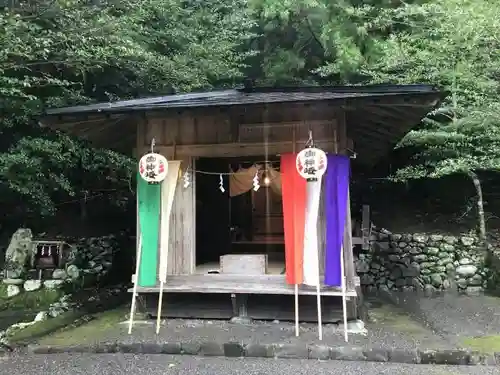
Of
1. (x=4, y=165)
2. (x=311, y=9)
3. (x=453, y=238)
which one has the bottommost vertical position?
(x=453, y=238)

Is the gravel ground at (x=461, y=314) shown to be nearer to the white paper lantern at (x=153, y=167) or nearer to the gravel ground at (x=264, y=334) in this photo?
the gravel ground at (x=264, y=334)

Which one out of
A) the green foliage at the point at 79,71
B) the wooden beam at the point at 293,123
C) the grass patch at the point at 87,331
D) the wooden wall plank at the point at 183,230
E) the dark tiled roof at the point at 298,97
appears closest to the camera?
the dark tiled roof at the point at 298,97

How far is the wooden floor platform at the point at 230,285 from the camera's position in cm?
622

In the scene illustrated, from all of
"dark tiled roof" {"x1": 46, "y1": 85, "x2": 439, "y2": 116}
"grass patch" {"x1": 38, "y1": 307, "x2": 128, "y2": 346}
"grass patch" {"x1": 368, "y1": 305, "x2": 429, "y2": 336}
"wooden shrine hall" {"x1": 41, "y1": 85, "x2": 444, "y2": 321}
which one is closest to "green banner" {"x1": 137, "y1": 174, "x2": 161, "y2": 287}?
"wooden shrine hall" {"x1": 41, "y1": 85, "x2": 444, "y2": 321}

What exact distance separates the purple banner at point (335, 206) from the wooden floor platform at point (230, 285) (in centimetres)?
43

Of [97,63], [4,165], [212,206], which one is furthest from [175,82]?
[4,165]

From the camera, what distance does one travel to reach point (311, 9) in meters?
12.6

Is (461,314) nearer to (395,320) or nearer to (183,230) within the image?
(395,320)

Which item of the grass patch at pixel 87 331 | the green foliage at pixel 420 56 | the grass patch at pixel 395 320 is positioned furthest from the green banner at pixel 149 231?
the green foliage at pixel 420 56

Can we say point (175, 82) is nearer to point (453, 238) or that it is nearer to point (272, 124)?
point (272, 124)

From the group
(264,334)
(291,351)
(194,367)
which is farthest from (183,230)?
(291,351)

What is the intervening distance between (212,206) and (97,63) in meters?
3.84

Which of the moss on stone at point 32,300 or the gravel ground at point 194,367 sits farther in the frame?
the moss on stone at point 32,300

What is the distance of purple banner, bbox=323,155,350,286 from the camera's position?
20.0 ft
